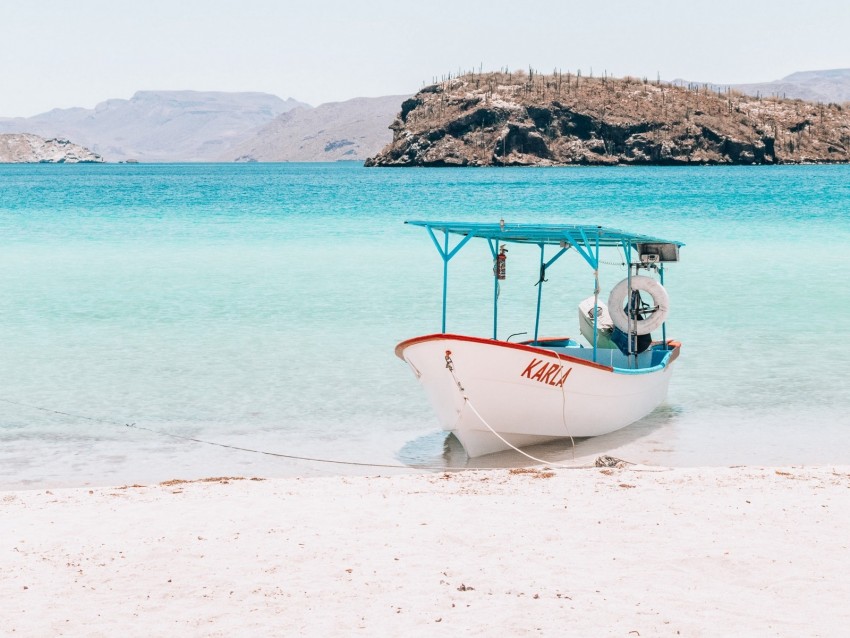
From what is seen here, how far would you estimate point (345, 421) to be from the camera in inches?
532

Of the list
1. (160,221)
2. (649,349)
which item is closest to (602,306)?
(649,349)

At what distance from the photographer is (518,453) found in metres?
12.2

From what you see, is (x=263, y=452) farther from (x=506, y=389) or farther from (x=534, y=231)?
(x=534, y=231)

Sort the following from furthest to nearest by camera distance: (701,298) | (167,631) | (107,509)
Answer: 1. (701,298)
2. (107,509)
3. (167,631)

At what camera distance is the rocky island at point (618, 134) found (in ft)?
594

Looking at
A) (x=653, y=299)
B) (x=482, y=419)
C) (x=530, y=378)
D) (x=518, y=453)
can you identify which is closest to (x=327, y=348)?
(x=653, y=299)

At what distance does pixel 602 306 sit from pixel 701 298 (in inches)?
387

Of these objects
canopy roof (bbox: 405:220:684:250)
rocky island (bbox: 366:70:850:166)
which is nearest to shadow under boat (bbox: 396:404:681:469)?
canopy roof (bbox: 405:220:684:250)

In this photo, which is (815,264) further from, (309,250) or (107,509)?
(107,509)

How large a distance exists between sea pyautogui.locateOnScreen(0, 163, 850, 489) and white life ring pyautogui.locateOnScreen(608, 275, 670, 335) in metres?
0.51

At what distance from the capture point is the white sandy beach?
20.1 feet

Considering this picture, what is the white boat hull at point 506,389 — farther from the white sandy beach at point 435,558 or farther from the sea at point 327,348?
the white sandy beach at point 435,558

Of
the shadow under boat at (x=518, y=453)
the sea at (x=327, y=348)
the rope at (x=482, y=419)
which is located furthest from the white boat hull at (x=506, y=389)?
the sea at (x=327, y=348)

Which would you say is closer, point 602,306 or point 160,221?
point 602,306
